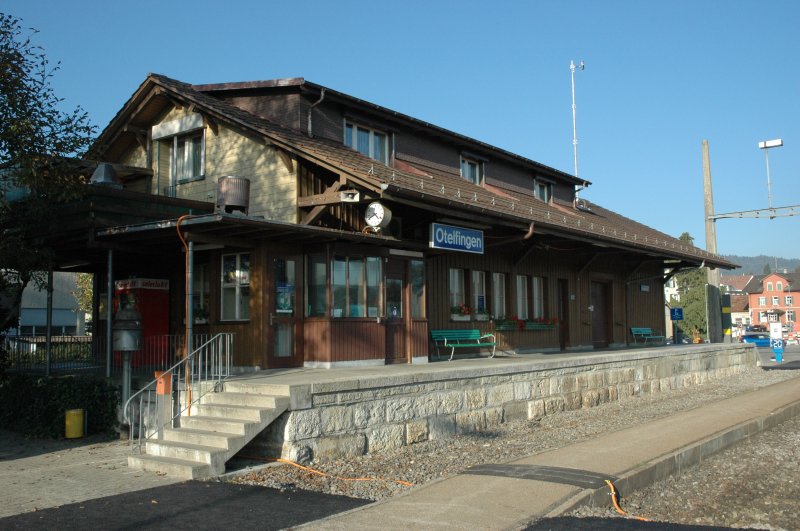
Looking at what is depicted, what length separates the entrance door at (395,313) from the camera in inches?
→ 561

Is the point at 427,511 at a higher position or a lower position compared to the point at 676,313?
lower

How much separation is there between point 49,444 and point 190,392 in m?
3.48

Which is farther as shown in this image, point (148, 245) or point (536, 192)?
point (536, 192)

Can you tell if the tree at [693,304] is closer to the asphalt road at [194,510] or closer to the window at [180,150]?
the window at [180,150]

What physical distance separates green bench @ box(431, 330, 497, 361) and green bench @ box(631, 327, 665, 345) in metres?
9.14

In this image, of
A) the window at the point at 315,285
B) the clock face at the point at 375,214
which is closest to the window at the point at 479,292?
the clock face at the point at 375,214

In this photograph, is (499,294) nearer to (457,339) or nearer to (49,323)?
→ (457,339)

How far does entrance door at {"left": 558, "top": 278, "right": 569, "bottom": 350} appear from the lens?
21.0 meters

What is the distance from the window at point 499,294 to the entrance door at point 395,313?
167 inches

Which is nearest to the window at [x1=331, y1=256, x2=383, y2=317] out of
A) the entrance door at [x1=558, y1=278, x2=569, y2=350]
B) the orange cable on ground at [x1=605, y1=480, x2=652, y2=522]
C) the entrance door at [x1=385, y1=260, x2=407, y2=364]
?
the entrance door at [x1=385, y1=260, x2=407, y2=364]

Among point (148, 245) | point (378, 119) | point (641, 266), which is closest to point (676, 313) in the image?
point (641, 266)

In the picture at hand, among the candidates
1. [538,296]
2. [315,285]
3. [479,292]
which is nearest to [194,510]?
[315,285]

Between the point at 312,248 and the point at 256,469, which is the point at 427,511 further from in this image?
the point at 312,248

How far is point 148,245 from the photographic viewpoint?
43.9 feet
